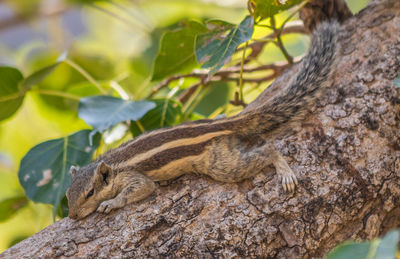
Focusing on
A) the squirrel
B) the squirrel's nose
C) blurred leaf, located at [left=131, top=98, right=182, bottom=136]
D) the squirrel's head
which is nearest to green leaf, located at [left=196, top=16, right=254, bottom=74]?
the squirrel

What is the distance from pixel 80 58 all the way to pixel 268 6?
6.25 feet

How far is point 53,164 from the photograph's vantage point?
2.12 meters

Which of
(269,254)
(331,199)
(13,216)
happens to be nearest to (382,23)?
(331,199)

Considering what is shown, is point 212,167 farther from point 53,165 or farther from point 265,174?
point 53,165

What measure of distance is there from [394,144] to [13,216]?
2063 millimetres

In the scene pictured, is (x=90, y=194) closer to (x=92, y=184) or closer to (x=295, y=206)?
(x=92, y=184)

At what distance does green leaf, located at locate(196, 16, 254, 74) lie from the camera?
173 centimetres

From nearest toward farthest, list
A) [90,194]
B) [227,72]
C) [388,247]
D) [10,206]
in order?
[388,247]
[90,194]
[10,206]
[227,72]

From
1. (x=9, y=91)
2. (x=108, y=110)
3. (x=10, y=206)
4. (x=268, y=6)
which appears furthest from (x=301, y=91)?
(x=10, y=206)

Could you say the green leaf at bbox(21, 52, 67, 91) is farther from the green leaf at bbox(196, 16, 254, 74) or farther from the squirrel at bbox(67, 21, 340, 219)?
the green leaf at bbox(196, 16, 254, 74)

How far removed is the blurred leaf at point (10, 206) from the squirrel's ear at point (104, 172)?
651mm

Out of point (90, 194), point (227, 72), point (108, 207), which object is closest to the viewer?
point (108, 207)

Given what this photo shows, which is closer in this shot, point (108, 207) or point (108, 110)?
point (108, 207)

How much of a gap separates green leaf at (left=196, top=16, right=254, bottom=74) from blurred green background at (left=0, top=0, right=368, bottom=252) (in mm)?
624
